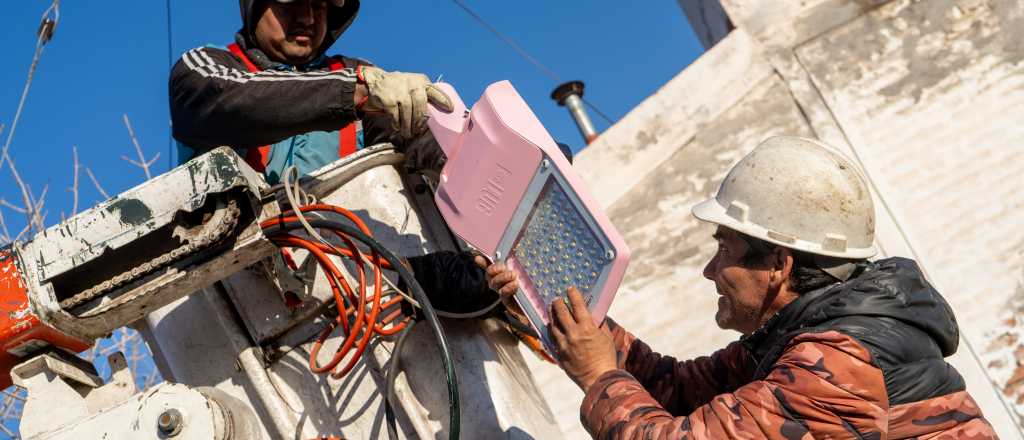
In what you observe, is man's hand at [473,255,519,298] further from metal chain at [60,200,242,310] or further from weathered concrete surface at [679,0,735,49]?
weathered concrete surface at [679,0,735,49]

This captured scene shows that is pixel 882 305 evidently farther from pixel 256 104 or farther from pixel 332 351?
pixel 256 104

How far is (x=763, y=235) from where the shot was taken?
2.35 metres

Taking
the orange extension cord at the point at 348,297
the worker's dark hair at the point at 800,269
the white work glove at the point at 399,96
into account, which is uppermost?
the white work glove at the point at 399,96

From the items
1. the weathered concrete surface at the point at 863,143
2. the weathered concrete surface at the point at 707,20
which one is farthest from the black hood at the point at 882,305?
the weathered concrete surface at the point at 707,20

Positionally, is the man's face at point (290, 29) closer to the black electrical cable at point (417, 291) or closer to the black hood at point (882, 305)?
the black electrical cable at point (417, 291)

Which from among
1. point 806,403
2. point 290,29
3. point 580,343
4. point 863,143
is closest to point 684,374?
point 580,343

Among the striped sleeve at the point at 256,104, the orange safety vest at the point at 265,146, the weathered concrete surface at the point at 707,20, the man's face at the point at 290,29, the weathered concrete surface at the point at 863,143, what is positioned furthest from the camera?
the weathered concrete surface at the point at 707,20

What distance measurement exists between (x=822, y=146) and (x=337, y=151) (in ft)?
4.66

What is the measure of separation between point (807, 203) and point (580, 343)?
611mm

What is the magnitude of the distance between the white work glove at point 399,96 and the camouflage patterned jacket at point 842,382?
814 millimetres

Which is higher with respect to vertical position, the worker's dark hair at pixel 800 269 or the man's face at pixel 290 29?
the man's face at pixel 290 29

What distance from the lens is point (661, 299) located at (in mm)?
5887

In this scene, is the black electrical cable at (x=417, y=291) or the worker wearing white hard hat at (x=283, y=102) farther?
the worker wearing white hard hat at (x=283, y=102)

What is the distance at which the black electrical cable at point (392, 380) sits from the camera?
2.52 m
